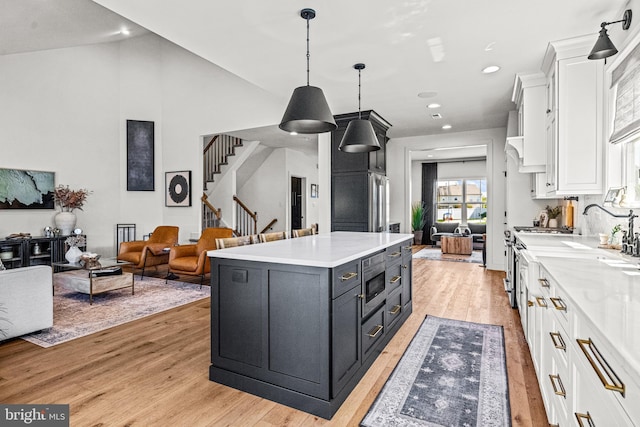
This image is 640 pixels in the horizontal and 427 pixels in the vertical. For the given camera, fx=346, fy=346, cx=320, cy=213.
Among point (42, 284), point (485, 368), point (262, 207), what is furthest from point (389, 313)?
point (262, 207)

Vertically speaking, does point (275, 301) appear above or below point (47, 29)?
below

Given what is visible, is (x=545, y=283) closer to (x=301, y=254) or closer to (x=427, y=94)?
(x=301, y=254)

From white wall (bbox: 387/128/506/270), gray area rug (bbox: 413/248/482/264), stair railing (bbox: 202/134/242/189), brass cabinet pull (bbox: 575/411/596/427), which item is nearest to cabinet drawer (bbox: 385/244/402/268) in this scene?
brass cabinet pull (bbox: 575/411/596/427)

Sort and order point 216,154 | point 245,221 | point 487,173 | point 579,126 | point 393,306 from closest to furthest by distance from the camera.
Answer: point 579,126
point 393,306
point 487,173
point 216,154
point 245,221

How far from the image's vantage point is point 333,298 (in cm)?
197

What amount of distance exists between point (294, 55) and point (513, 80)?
102 inches

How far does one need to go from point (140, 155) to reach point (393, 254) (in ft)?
21.1

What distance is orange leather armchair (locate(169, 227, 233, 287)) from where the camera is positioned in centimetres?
482

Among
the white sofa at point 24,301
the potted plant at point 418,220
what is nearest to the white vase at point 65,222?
the white sofa at point 24,301

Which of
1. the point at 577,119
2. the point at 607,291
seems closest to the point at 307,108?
the point at 607,291

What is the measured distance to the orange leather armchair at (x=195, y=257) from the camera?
4.82 m

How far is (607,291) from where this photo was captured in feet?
4.21

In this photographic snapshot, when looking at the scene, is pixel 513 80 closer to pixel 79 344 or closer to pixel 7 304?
pixel 79 344

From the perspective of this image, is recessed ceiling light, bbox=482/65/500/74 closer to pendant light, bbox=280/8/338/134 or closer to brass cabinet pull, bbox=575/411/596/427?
pendant light, bbox=280/8/338/134
